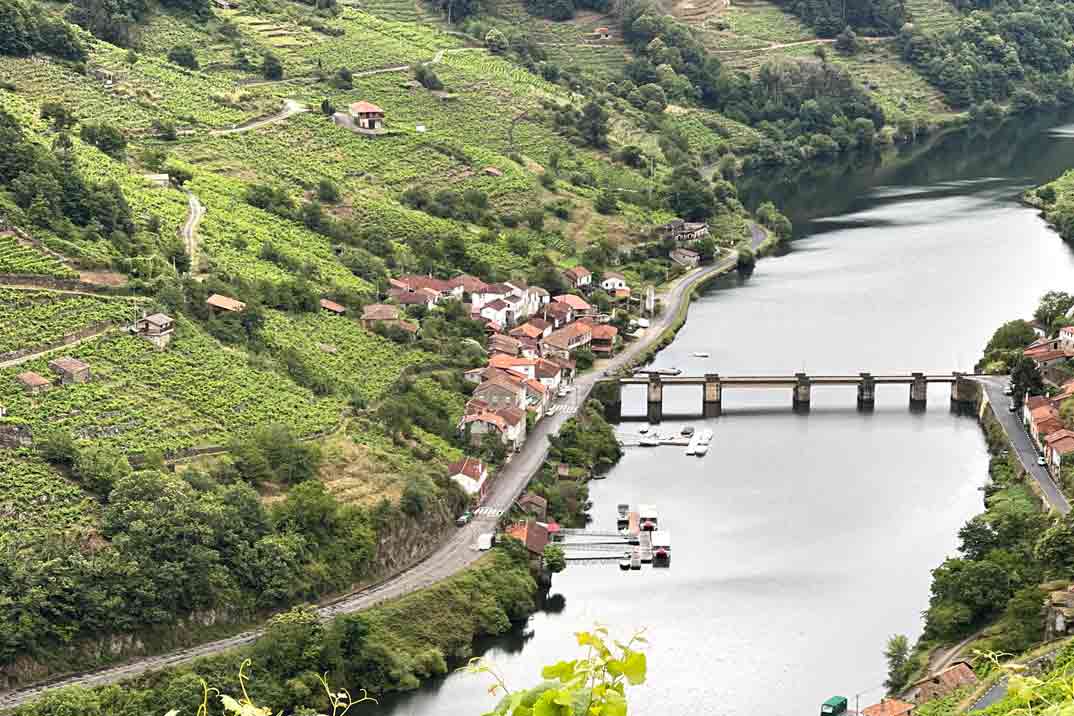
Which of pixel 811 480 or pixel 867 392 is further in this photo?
pixel 867 392

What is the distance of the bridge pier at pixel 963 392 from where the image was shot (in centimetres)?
6706

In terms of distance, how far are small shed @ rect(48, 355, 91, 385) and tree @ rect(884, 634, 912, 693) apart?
25.5 metres

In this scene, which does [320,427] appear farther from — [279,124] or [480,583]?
[279,124]

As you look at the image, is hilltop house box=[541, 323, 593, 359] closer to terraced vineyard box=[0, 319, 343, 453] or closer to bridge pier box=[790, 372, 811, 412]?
bridge pier box=[790, 372, 811, 412]

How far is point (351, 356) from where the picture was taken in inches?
2473

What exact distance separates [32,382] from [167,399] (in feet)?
13.7

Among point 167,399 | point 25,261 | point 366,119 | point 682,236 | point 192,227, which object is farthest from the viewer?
point 366,119

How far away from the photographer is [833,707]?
136 ft

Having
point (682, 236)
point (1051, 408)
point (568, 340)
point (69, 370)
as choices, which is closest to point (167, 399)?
point (69, 370)

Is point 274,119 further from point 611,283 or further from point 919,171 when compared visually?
point 919,171

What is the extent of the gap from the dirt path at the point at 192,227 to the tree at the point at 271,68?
2116 centimetres

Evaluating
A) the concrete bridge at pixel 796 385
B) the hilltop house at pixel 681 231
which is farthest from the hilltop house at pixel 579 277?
the concrete bridge at pixel 796 385

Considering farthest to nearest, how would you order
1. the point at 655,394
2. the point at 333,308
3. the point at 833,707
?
the point at 655,394 → the point at 333,308 → the point at 833,707

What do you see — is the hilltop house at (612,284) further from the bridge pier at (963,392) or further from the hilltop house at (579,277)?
the bridge pier at (963,392)
